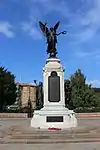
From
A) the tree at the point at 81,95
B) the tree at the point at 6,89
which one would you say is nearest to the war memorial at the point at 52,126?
the tree at the point at 81,95

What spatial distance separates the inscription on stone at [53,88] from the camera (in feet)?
76.7

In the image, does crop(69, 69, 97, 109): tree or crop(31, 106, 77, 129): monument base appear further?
crop(69, 69, 97, 109): tree

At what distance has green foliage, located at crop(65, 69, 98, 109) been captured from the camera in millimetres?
59469

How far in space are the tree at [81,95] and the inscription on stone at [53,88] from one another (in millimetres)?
35149

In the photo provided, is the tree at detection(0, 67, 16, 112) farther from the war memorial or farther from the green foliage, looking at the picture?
the war memorial

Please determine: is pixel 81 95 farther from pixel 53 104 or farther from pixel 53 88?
pixel 53 104

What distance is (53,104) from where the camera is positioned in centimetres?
2330

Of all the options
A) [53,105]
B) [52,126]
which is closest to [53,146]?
[52,126]

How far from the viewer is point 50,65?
23.9m

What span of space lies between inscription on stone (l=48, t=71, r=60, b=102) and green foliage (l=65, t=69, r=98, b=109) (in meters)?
35.1

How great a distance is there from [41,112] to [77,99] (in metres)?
37.1

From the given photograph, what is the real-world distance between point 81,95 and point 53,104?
121ft

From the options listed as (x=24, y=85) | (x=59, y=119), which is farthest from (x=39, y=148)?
(x=24, y=85)

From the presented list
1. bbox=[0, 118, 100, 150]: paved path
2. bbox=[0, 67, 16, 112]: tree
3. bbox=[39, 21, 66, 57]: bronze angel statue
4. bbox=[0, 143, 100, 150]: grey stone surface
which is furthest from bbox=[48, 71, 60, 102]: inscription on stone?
bbox=[0, 67, 16, 112]: tree
